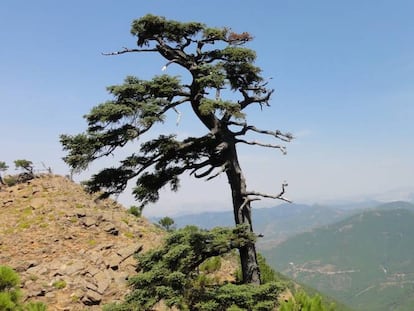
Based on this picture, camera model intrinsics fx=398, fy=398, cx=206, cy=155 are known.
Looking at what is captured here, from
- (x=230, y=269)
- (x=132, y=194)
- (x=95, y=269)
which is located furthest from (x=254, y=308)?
(x=95, y=269)

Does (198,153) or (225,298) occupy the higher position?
(198,153)

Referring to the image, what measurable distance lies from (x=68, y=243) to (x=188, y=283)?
52.8 feet

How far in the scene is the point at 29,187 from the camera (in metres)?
38.6

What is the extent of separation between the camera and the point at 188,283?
40.4ft

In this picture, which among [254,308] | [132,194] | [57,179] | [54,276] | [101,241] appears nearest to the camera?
[254,308]

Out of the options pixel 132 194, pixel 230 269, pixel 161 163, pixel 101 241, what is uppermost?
pixel 161 163

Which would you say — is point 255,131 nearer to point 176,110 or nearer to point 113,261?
point 176,110

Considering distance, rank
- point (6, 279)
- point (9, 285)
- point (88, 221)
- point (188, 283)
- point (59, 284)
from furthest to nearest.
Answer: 1. point (88, 221)
2. point (59, 284)
3. point (9, 285)
4. point (6, 279)
5. point (188, 283)

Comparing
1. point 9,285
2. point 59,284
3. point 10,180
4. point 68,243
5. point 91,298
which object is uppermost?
point 10,180

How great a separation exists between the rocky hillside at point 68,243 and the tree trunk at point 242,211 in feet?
22.9

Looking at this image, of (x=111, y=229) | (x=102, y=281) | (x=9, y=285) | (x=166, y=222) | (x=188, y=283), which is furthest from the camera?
(x=166, y=222)

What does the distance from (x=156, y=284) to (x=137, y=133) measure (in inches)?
178

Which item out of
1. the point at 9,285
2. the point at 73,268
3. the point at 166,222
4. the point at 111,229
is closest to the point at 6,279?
the point at 9,285

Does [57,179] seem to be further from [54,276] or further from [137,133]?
[137,133]
